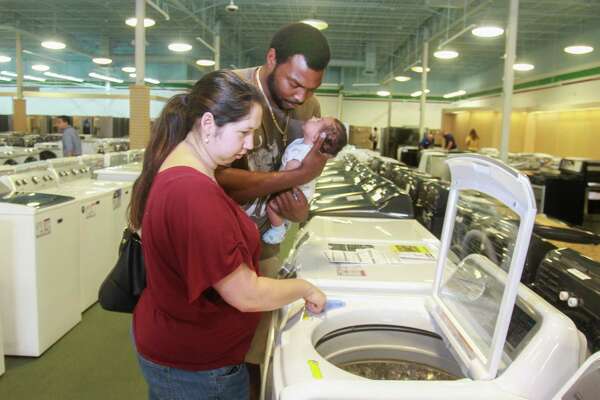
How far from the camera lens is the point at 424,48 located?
1264 cm

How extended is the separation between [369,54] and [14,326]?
14.4 meters

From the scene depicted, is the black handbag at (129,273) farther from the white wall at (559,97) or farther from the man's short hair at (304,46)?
the white wall at (559,97)

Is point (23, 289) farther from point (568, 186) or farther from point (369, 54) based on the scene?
point (369, 54)

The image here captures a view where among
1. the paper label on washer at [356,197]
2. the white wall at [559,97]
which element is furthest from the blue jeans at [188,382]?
the white wall at [559,97]

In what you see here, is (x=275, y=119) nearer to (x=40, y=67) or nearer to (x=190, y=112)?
(x=190, y=112)

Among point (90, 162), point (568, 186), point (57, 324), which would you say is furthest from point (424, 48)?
point (57, 324)

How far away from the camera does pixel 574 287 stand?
142cm

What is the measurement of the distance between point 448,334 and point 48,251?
289 cm

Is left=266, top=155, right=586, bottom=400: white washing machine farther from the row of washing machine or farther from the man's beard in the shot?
the row of washing machine

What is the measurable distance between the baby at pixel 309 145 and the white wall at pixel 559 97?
1182 cm

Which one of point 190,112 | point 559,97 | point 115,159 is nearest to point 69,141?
point 115,159

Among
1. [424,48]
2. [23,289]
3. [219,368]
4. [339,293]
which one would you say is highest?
[424,48]

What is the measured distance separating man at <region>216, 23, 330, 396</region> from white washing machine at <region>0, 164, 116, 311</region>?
7.82 feet

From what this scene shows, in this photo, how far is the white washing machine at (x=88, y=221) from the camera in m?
3.97
